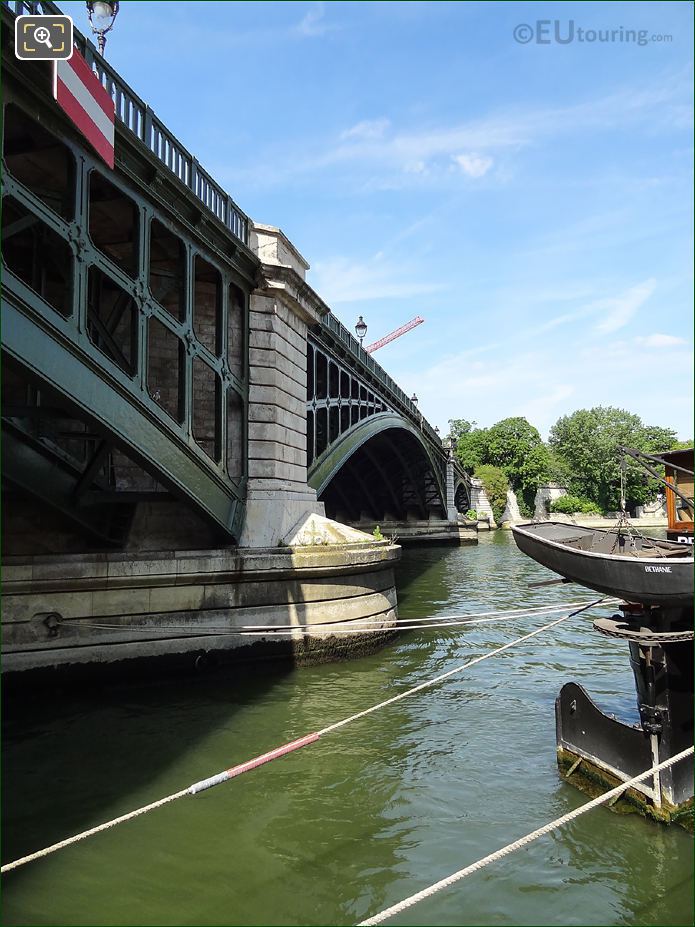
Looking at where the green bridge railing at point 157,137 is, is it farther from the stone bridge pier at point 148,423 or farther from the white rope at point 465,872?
the white rope at point 465,872

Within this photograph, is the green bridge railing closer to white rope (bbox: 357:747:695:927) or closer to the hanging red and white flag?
the hanging red and white flag

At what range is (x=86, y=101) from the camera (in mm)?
8992

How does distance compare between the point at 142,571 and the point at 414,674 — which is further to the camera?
the point at 414,674

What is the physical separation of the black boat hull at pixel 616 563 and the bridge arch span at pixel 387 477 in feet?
46.5

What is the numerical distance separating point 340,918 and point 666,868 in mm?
2949

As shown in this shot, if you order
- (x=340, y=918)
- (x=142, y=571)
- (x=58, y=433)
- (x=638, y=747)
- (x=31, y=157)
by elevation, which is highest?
(x=31, y=157)

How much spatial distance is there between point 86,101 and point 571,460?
10139 cm

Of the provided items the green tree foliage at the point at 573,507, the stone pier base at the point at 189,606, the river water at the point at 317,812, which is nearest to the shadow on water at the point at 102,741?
the river water at the point at 317,812

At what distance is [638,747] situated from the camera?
7031 millimetres

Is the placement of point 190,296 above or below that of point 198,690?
above

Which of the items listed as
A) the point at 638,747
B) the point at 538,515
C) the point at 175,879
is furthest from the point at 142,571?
the point at 538,515

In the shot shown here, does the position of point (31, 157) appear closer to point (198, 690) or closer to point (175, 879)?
point (198, 690)

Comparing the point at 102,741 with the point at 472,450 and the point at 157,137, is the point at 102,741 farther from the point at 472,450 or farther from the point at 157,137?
the point at 472,450

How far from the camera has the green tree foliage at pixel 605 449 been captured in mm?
92188
